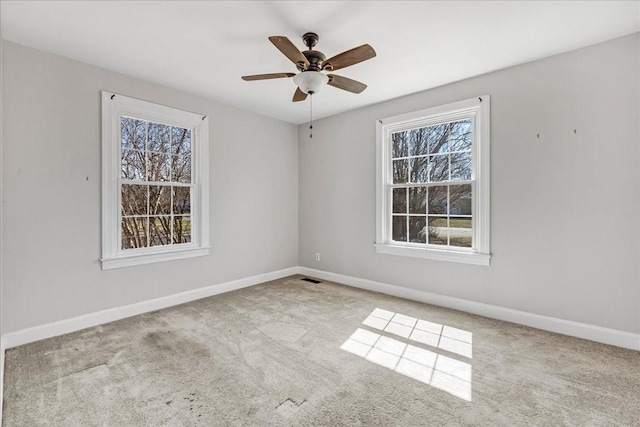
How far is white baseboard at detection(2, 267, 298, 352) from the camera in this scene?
2.64 metres

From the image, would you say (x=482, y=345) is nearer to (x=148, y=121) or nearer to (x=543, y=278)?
(x=543, y=278)

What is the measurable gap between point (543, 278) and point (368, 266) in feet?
6.73

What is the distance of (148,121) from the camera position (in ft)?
11.4

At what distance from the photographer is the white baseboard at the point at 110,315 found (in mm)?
2637

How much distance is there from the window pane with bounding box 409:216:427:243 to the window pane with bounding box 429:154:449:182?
529 mm

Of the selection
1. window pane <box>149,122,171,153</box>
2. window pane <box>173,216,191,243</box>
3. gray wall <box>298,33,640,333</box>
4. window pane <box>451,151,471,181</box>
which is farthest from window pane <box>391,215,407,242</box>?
window pane <box>149,122,171,153</box>

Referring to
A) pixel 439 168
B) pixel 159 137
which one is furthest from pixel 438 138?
pixel 159 137

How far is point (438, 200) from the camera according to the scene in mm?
3734

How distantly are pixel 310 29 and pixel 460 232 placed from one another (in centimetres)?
270

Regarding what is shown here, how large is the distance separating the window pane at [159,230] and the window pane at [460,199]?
3496 mm

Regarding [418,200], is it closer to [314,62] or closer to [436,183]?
[436,183]

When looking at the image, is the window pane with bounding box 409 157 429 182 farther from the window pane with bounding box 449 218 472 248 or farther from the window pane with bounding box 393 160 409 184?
the window pane with bounding box 449 218 472 248

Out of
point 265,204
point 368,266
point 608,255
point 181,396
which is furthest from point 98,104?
point 608,255

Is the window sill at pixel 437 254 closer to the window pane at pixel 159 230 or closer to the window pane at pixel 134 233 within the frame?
the window pane at pixel 159 230
